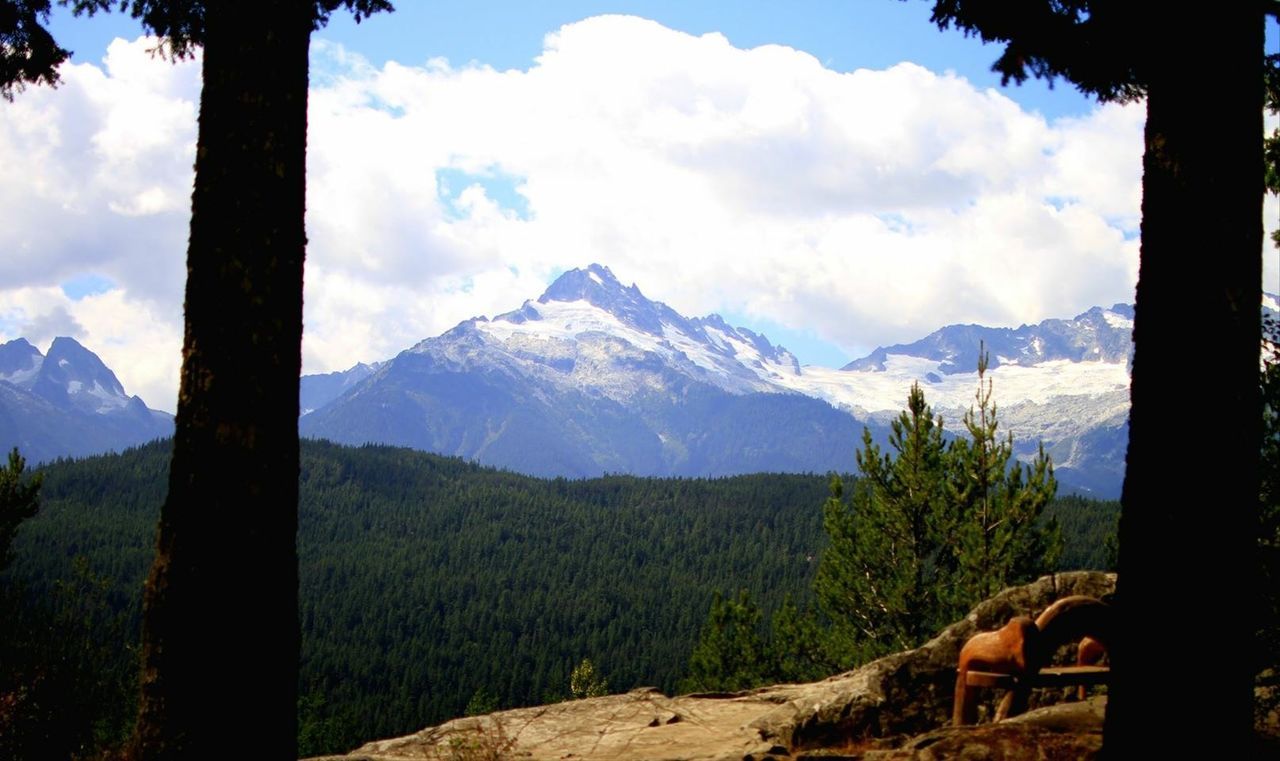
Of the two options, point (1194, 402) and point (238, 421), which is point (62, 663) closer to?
point (238, 421)

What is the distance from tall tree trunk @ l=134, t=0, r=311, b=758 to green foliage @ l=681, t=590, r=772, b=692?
1412 inches

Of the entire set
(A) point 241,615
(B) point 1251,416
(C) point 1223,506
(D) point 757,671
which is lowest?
(D) point 757,671

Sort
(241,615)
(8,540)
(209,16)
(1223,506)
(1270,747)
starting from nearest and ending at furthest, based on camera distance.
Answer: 1. (1223,506)
2. (241,615)
3. (209,16)
4. (1270,747)
5. (8,540)

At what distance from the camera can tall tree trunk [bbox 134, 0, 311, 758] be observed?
4.98 metres

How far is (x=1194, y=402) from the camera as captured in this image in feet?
15.6

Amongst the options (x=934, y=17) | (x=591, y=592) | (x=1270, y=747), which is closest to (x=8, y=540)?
(x=934, y=17)

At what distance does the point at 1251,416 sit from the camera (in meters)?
4.79

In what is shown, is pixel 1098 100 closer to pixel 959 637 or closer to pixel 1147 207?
pixel 1147 207

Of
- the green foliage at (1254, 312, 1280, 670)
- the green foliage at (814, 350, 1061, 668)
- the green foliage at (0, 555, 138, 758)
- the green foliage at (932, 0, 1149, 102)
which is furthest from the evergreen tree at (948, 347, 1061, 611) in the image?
the green foliage at (0, 555, 138, 758)

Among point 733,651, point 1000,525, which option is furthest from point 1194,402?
point 733,651

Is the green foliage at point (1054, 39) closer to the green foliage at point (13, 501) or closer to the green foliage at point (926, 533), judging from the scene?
the green foliage at point (926, 533)

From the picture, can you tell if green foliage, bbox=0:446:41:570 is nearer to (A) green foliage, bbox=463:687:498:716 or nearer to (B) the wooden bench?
(B) the wooden bench

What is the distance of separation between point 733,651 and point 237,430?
1484 inches

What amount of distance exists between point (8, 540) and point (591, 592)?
529 ft
